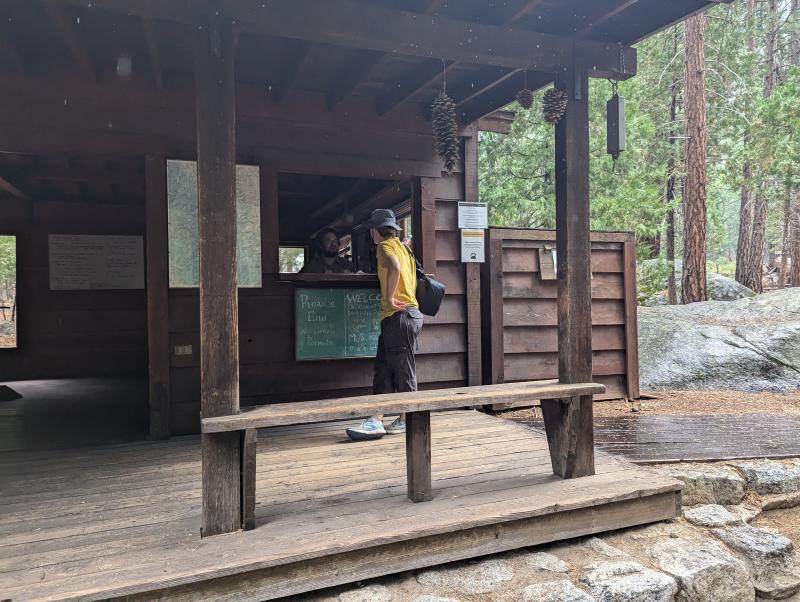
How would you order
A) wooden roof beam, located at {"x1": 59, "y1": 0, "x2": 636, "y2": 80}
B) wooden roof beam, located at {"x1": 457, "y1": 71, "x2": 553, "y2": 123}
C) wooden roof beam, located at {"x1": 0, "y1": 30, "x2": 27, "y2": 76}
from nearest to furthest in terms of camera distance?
wooden roof beam, located at {"x1": 59, "y1": 0, "x2": 636, "y2": 80} → wooden roof beam, located at {"x1": 0, "y1": 30, "x2": 27, "y2": 76} → wooden roof beam, located at {"x1": 457, "y1": 71, "x2": 553, "y2": 123}

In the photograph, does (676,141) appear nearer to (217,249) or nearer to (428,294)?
(428,294)

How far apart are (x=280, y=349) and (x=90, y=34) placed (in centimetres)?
250

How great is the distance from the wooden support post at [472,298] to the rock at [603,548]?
252cm

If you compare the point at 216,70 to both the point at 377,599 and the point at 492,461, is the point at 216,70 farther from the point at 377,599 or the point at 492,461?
the point at 492,461

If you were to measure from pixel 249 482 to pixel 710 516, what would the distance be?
248cm

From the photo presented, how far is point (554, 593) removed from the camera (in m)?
2.20

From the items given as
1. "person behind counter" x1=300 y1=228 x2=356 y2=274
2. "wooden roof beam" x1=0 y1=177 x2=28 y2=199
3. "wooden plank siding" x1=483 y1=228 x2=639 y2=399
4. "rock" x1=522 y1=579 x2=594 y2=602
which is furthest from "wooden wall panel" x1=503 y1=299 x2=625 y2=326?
"wooden roof beam" x1=0 y1=177 x2=28 y2=199

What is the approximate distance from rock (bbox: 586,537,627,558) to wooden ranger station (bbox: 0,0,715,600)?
6 cm

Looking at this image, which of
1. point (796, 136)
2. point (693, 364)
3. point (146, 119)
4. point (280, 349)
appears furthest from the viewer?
point (796, 136)

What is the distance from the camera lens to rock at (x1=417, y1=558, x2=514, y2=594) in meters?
2.29

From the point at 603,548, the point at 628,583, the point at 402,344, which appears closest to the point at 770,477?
the point at 603,548

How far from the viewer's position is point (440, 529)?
236cm

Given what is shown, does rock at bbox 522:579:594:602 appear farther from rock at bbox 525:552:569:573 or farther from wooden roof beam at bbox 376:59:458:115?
wooden roof beam at bbox 376:59:458:115

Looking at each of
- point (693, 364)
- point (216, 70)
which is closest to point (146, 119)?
point (216, 70)
